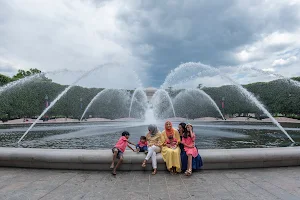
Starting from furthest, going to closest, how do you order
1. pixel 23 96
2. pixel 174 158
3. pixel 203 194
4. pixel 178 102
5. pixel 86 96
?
pixel 178 102 → pixel 86 96 → pixel 23 96 → pixel 174 158 → pixel 203 194

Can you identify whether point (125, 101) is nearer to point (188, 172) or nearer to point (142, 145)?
point (142, 145)

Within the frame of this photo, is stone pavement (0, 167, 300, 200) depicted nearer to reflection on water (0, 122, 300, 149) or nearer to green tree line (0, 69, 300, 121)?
reflection on water (0, 122, 300, 149)

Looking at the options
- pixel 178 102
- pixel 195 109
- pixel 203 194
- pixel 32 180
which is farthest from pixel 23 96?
pixel 203 194

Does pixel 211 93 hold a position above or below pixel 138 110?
above

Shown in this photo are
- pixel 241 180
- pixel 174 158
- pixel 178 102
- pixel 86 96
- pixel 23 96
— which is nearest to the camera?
pixel 241 180

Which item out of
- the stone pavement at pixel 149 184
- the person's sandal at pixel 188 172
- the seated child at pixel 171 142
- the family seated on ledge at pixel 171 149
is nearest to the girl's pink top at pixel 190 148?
the family seated on ledge at pixel 171 149

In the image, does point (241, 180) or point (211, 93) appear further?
point (211, 93)

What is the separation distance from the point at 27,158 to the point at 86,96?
129 feet

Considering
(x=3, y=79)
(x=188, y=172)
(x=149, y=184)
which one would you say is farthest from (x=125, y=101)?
(x=149, y=184)

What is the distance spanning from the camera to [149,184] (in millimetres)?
4949

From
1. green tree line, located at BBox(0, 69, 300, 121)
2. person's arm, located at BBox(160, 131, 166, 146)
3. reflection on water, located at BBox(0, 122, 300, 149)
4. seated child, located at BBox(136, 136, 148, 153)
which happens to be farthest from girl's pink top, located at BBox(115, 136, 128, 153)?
green tree line, located at BBox(0, 69, 300, 121)

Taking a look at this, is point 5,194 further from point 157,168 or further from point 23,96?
point 23,96

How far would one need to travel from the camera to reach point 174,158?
18.8 feet

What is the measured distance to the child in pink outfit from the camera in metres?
5.67
